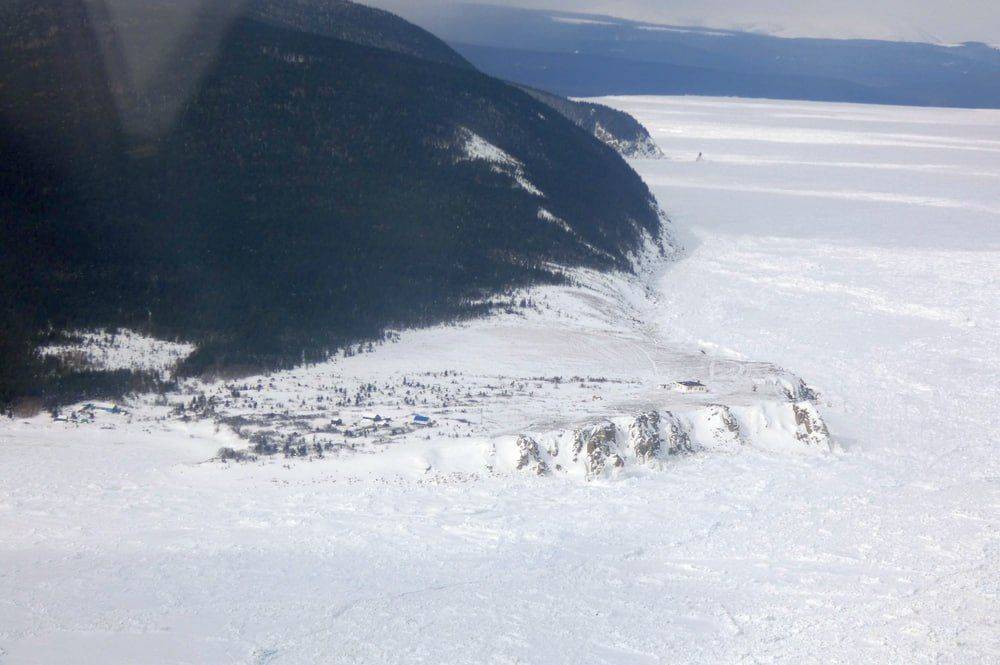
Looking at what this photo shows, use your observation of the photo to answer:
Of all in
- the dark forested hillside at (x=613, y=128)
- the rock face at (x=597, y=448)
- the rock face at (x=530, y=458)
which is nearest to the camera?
the rock face at (x=530, y=458)

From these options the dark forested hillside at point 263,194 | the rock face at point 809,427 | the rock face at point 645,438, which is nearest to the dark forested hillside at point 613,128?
the dark forested hillside at point 263,194

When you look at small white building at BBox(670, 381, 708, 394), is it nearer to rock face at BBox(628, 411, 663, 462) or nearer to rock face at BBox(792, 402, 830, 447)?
rock face at BBox(792, 402, 830, 447)

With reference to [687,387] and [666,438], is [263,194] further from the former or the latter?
[666,438]

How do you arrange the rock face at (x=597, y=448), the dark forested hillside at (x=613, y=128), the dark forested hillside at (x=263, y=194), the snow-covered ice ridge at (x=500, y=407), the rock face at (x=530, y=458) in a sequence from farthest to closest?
the dark forested hillside at (x=613, y=128), the dark forested hillside at (x=263, y=194), the snow-covered ice ridge at (x=500, y=407), the rock face at (x=597, y=448), the rock face at (x=530, y=458)

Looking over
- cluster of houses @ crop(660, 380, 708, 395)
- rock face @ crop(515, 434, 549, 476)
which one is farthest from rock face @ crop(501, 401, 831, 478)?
cluster of houses @ crop(660, 380, 708, 395)

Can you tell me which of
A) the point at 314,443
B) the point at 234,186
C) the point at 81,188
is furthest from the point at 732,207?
the point at 314,443

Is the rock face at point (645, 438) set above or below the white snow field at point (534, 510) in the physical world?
above

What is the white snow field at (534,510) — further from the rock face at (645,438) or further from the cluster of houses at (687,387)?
the cluster of houses at (687,387)
